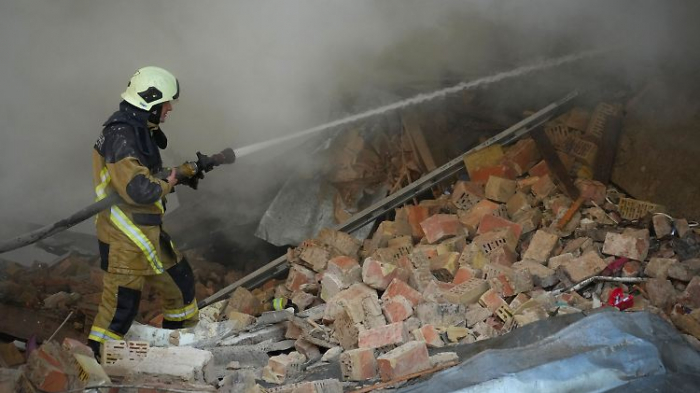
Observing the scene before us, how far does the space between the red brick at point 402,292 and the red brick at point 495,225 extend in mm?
980

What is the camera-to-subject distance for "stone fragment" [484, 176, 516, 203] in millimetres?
5238

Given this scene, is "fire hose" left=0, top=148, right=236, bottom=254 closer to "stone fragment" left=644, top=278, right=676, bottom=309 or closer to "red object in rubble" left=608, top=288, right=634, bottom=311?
"red object in rubble" left=608, top=288, right=634, bottom=311

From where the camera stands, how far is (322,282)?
468 cm

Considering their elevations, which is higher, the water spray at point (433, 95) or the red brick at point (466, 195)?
the water spray at point (433, 95)

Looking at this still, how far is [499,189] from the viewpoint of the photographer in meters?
5.23

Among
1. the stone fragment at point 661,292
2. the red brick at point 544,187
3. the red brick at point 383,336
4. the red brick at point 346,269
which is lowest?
the stone fragment at point 661,292

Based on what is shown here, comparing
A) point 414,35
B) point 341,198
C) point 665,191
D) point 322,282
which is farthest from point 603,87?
point 322,282

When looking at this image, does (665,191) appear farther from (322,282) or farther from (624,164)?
(322,282)

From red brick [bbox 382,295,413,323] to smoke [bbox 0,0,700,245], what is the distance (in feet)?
8.20

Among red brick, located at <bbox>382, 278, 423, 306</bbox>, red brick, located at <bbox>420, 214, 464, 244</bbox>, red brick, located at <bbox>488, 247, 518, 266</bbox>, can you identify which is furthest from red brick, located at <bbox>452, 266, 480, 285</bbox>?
red brick, located at <bbox>420, 214, 464, 244</bbox>

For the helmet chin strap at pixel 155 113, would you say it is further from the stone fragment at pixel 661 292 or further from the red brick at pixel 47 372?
the stone fragment at pixel 661 292

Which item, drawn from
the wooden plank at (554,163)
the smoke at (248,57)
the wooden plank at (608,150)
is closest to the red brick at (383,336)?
the wooden plank at (554,163)

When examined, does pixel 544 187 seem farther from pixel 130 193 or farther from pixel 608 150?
pixel 130 193

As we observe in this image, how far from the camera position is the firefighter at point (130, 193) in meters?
3.87
